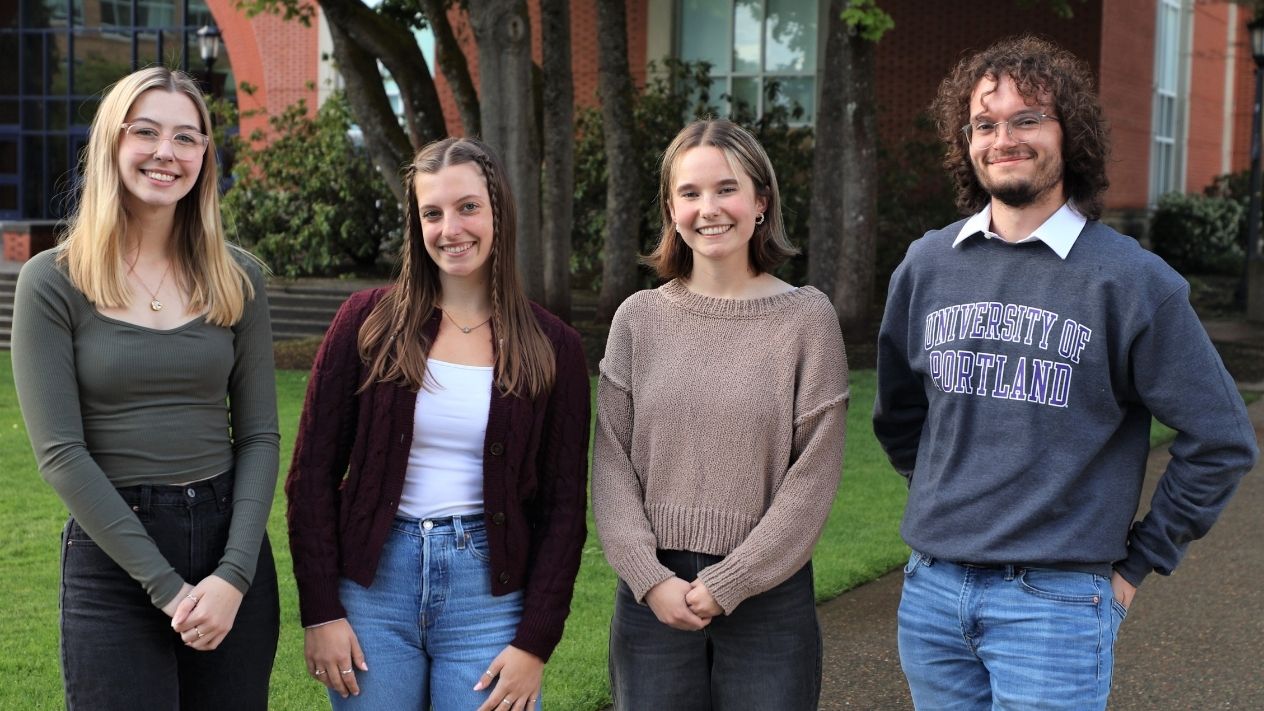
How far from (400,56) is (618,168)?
362cm

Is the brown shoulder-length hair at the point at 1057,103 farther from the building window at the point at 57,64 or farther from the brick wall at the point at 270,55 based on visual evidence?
the building window at the point at 57,64

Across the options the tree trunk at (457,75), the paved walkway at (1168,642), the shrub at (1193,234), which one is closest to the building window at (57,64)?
the tree trunk at (457,75)

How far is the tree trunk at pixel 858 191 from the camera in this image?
47.5 feet

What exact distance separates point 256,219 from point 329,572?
59.6ft

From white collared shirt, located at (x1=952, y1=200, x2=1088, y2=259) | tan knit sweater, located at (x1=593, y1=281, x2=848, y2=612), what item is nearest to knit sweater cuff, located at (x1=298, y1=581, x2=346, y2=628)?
tan knit sweater, located at (x1=593, y1=281, x2=848, y2=612)

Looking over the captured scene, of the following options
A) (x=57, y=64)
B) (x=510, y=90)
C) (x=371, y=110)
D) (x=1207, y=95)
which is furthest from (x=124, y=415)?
(x=1207, y=95)

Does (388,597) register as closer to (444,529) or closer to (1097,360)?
(444,529)

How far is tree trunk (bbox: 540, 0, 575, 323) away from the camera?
47.9ft

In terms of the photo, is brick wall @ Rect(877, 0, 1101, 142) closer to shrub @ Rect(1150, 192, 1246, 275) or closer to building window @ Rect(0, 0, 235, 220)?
shrub @ Rect(1150, 192, 1246, 275)

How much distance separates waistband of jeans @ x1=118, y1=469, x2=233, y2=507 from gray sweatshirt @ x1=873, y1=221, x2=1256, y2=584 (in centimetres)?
157

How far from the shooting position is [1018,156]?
291 centimetres

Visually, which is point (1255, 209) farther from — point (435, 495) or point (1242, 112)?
point (435, 495)

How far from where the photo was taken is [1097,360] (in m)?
2.79

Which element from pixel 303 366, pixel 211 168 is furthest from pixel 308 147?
pixel 211 168
